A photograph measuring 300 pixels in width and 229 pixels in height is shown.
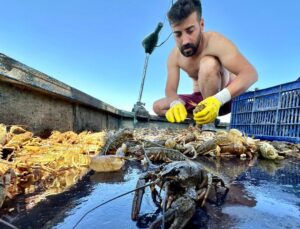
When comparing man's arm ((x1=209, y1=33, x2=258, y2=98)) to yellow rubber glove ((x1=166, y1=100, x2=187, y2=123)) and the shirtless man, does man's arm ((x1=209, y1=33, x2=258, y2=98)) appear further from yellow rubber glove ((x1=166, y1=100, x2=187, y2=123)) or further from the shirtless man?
yellow rubber glove ((x1=166, y1=100, x2=187, y2=123))

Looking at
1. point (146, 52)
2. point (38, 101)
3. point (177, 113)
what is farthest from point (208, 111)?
point (146, 52)

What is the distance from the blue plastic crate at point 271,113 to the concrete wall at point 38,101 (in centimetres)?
324

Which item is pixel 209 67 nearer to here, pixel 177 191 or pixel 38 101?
pixel 38 101

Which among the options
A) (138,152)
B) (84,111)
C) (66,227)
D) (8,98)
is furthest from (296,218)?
(84,111)

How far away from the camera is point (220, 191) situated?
4.81ft

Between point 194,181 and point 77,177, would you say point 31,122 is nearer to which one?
point 77,177

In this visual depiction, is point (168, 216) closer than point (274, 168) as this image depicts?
Yes

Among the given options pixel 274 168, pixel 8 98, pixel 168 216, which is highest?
pixel 8 98

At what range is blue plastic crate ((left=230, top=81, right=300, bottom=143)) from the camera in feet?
13.9

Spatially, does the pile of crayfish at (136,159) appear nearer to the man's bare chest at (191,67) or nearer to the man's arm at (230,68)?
the man's arm at (230,68)

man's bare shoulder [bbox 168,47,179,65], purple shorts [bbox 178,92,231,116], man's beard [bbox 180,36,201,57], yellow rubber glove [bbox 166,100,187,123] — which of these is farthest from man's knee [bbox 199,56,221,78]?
purple shorts [bbox 178,92,231,116]

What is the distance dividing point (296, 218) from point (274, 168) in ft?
4.51

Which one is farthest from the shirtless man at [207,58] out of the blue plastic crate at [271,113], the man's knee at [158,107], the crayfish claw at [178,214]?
the crayfish claw at [178,214]

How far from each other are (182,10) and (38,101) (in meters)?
2.78
